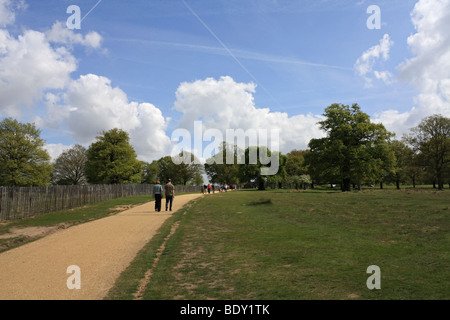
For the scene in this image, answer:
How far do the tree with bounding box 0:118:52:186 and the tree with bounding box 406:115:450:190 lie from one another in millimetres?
69426

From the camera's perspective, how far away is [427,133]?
5734 centimetres

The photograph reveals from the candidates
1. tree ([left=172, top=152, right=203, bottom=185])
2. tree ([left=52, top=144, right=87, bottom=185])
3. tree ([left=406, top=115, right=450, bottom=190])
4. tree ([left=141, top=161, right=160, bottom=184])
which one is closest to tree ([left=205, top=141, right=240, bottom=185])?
tree ([left=172, top=152, right=203, bottom=185])

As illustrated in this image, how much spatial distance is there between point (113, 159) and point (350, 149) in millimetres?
44271

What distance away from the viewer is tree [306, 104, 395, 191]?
43.4 m

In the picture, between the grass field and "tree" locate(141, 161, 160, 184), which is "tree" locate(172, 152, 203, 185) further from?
the grass field

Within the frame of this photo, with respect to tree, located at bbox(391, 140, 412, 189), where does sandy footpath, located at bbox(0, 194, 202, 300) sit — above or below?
below

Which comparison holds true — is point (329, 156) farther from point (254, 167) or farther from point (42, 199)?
point (42, 199)

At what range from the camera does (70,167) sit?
80.1m

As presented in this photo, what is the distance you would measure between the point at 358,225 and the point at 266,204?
36.3 ft

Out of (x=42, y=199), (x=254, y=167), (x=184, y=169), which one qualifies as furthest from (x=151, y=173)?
(x=42, y=199)

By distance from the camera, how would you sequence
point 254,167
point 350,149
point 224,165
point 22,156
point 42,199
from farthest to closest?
point 224,165
point 254,167
point 22,156
point 350,149
point 42,199

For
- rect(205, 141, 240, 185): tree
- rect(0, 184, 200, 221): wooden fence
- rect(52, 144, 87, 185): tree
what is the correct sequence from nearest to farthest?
rect(0, 184, 200, 221): wooden fence → rect(52, 144, 87, 185): tree → rect(205, 141, 240, 185): tree

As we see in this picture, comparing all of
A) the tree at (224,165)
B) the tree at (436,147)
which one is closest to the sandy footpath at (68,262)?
the tree at (436,147)
